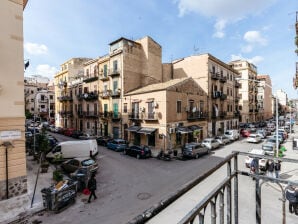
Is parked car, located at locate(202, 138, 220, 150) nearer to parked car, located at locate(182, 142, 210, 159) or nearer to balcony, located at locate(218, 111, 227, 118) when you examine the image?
parked car, located at locate(182, 142, 210, 159)

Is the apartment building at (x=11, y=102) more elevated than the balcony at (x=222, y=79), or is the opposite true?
the balcony at (x=222, y=79)

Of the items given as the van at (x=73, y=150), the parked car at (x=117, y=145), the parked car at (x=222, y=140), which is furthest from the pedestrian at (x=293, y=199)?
the parked car at (x=222, y=140)

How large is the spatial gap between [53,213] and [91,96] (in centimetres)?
2668

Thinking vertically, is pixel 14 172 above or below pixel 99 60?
below

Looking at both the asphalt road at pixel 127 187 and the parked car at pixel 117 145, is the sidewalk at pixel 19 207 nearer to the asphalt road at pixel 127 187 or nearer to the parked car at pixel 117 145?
the asphalt road at pixel 127 187

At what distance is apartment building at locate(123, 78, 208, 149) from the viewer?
2306 cm

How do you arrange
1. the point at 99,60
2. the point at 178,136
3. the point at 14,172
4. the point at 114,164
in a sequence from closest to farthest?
the point at 14,172, the point at 114,164, the point at 178,136, the point at 99,60

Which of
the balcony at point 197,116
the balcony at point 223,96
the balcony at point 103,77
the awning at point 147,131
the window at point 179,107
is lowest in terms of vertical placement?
the awning at point 147,131

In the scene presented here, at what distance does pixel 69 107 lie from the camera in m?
43.1

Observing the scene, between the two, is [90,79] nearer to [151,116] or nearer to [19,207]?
[151,116]

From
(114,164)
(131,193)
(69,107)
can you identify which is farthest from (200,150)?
(69,107)

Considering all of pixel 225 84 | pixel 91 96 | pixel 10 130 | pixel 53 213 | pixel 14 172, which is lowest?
pixel 53 213

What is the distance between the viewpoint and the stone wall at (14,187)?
10641mm

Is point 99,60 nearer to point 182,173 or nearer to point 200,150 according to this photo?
point 200,150
